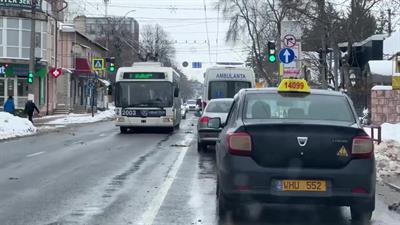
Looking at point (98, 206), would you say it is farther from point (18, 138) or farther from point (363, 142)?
point (18, 138)

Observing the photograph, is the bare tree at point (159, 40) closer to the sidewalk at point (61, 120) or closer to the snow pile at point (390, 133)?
the sidewalk at point (61, 120)

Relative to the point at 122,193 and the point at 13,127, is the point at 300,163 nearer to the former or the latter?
the point at 122,193

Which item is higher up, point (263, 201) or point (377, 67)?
point (377, 67)

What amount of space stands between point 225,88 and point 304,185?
21.1 m

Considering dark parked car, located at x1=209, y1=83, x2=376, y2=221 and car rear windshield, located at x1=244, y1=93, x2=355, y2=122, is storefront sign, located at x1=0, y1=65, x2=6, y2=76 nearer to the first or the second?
car rear windshield, located at x1=244, y1=93, x2=355, y2=122

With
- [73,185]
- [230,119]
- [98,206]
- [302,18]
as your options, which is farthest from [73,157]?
[302,18]

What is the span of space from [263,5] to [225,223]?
49954 millimetres

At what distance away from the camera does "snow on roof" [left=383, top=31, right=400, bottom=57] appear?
3844 centimetres

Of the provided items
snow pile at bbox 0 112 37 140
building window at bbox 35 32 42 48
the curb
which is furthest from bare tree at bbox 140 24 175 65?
the curb

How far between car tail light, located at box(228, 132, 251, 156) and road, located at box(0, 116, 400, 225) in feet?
3.58

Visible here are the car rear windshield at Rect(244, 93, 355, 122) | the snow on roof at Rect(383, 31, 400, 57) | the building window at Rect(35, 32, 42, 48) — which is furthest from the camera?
the building window at Rect(35, 32, 42, 48)

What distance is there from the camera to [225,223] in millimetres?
8312

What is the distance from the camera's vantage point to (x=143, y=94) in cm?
2852

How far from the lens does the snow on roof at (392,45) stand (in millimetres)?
38438
